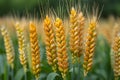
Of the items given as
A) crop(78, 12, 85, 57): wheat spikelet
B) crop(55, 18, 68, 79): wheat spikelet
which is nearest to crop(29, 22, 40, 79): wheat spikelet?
crop(55, 18, 68, 79): wheat spikelet

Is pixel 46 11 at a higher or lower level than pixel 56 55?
higher

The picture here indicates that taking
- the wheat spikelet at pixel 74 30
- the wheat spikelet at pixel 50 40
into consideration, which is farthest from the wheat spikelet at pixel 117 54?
the wheat spikelet at pixel 50 40

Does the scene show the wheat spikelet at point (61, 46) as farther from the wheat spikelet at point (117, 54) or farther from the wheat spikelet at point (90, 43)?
the wheat spikelet at point (117, 54)

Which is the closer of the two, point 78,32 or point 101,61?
point 78,32

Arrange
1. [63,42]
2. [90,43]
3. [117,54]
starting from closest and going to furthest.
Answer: [63,42] → [90,43] → [117,54]

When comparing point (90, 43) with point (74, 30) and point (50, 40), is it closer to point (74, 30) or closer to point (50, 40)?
point (74, 30)

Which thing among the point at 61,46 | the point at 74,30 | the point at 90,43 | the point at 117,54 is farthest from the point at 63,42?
the point at 117,54

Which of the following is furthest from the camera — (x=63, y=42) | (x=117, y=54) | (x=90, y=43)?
(x=117, y=54)

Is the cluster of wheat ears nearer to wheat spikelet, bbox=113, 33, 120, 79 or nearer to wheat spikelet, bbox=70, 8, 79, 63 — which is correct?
wheat spikelet, bbox=70, 8, 79, 63

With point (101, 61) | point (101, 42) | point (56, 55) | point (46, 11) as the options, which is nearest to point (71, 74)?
point (56, 55)

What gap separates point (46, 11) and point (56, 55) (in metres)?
0.38

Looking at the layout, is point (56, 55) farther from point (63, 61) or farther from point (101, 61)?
point (101, 61)

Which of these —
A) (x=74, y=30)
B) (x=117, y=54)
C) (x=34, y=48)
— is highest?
(x=74, y=30)

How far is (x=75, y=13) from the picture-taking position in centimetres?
385
